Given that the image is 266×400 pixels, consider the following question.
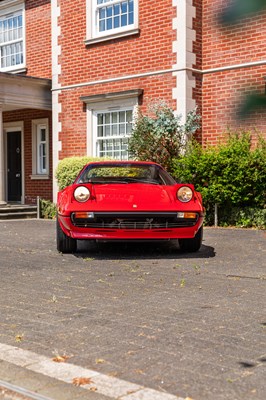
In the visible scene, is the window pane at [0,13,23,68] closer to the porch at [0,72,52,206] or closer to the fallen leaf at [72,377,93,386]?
the porch at [0,72,52,206]

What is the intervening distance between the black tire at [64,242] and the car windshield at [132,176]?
914mm

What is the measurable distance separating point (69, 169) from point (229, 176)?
4544 mm

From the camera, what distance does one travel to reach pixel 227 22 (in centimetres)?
95

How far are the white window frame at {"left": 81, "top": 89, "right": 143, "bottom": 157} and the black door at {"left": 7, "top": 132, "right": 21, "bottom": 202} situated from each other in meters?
3.82

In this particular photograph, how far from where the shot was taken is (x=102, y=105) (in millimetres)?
14797

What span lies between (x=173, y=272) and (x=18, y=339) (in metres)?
2.81

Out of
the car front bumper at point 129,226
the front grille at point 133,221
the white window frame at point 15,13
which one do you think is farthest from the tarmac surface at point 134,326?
the white window frame at point 15,13

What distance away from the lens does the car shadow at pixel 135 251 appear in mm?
7398

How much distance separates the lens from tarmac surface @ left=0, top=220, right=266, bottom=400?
2.83m

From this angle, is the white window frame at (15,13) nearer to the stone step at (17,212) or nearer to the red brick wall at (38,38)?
the red brick wall at (38,38)

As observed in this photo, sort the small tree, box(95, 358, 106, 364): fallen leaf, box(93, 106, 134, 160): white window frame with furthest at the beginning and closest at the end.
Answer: box(93, 106, 134, 160): white window frame, the small tree, box(95, 358, 106, 364): fallen leaf

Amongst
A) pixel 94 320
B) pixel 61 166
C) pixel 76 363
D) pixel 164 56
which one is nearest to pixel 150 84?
pixel 164 56

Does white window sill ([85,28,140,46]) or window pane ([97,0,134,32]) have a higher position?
window pane ([97,0,134,32])

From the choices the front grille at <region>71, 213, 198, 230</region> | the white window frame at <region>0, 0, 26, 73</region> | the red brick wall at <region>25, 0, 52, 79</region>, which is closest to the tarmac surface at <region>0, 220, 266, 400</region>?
the front grille at <region>71, 213, 198, 230</region>
